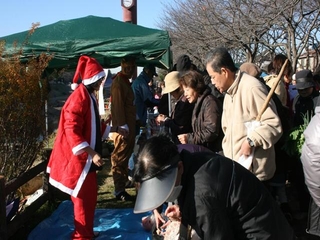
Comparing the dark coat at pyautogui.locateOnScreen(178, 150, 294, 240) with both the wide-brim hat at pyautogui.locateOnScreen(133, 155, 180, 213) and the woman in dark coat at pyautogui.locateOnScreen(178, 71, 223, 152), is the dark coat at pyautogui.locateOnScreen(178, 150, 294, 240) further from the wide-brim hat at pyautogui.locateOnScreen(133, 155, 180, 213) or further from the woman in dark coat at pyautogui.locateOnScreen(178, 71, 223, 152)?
the woman in dark coat at pyautogui.locateOnScreen(178, 71, 223, 152)

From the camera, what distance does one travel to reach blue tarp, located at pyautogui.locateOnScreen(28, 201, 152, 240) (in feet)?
13.0

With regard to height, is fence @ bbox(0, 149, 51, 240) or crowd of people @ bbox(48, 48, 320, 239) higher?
crowd of people @ bbox(48, 48, 320, 239)

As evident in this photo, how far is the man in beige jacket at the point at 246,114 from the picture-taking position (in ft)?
8.99

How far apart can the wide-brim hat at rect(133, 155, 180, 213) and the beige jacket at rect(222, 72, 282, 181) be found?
1357 mm

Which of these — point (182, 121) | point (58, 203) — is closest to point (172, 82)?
point (182, 121)

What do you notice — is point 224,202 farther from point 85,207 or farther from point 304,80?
→ point 304,80

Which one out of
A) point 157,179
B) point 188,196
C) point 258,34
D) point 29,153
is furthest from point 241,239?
point 258,34

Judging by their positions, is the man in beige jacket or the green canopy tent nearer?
the man in beige jacket

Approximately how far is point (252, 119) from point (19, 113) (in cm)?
248

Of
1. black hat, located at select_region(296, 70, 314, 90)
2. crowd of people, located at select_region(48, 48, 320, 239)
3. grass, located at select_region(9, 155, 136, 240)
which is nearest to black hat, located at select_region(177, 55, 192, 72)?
crowd of people, located at select_region(48, 48, 320, 239)

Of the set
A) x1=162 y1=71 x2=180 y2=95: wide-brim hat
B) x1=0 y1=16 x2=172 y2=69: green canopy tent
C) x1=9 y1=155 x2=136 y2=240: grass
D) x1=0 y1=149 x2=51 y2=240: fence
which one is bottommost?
x1=9 y1=155 x2=136 y2=240: grass

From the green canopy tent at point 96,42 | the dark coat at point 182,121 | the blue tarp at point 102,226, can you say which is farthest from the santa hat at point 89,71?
the green canopy tent at point 96,42

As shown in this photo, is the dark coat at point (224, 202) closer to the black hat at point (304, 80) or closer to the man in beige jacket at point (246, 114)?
the man in beige jacket at point (246, 114)

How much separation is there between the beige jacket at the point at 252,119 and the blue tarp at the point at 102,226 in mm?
1557
